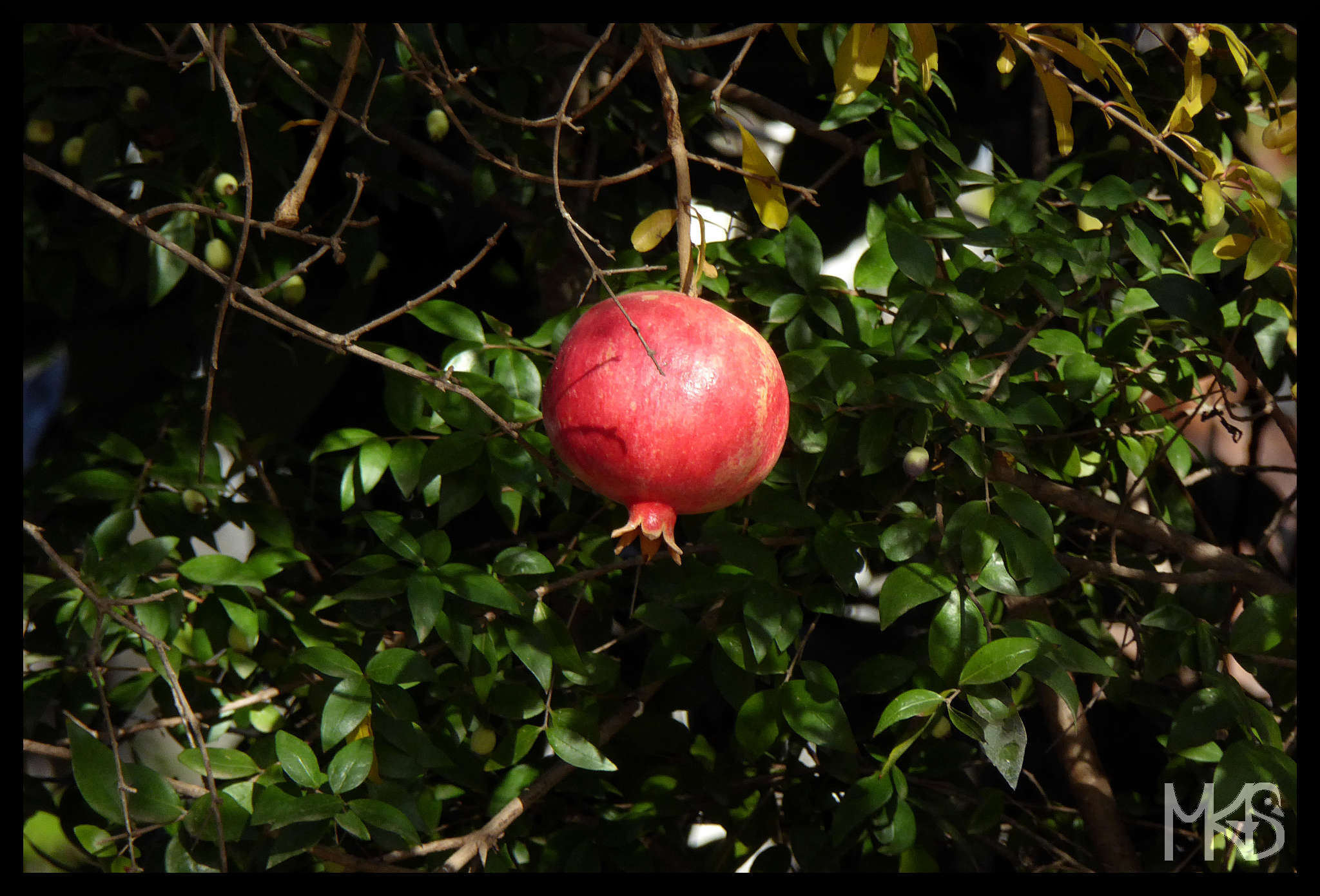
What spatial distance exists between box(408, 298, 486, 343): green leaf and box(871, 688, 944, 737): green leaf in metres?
0.52

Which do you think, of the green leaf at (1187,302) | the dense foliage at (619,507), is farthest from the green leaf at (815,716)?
the green leaf at (1187,302)

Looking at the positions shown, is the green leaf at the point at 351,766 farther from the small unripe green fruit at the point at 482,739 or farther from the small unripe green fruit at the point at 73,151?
the small unripe green fruit at the point at 73,151

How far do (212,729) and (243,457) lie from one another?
322 millimetres

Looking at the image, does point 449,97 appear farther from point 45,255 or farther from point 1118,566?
point 1118,566

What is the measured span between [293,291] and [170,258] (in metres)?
0.16

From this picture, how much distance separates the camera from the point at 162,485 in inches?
46.1

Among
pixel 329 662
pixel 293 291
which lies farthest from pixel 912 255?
pixel 293 291

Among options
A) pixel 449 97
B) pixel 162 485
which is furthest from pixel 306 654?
pixel 449 97

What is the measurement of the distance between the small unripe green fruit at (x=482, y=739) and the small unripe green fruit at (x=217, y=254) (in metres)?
0.60

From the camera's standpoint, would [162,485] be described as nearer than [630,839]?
No

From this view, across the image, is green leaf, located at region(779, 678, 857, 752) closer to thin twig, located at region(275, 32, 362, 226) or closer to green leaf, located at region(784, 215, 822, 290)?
green leaf, located at region(784, 215, 822, 290)

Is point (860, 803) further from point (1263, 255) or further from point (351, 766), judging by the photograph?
point (1263, 255)

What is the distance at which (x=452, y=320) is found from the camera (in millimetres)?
1011

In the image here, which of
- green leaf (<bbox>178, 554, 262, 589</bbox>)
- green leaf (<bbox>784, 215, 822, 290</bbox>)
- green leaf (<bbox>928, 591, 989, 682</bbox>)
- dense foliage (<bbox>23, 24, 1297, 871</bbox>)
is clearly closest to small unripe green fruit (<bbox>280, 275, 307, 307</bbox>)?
dense foliage (<bbox>23, 24, 1297, 871</bbox>)
